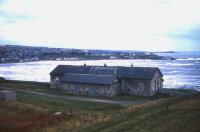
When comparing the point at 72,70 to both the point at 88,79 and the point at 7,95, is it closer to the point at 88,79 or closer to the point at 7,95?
the point at 88,79

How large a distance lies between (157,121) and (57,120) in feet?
37.8

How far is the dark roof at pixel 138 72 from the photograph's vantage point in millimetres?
53247

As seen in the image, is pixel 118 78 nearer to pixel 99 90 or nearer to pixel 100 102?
pixel 99 90

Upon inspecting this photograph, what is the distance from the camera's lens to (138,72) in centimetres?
5438

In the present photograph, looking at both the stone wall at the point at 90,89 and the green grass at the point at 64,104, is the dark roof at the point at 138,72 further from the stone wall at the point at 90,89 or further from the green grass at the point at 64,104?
the green grass at the point at 64,104

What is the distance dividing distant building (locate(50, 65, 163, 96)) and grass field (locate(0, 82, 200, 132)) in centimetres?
845

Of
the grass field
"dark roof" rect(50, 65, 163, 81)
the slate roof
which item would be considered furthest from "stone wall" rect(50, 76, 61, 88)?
the grass field

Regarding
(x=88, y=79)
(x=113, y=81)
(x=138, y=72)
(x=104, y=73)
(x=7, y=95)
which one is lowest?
(x=7, y=95)

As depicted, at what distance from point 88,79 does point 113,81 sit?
4333 millimetres

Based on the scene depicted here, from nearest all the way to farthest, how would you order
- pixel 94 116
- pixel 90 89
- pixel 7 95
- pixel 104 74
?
pixel 94 116, pixel 7 95, pixel 90 89, pixel 104 74

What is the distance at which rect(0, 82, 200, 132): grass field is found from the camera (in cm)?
2340

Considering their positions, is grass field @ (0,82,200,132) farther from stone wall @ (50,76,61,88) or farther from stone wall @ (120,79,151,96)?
stone wall @ (50,76,61,88)

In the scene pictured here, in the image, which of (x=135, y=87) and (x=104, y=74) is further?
(x=104, y=74)

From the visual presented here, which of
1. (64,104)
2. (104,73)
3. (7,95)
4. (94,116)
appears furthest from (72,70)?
(94,116)
